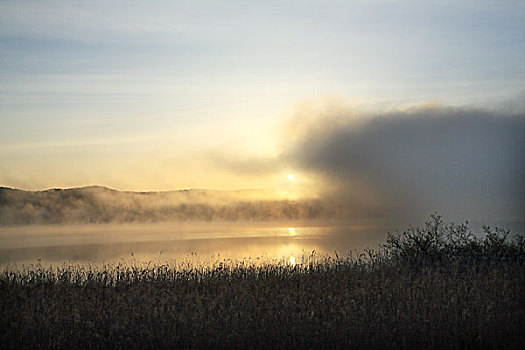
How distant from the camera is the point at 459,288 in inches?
510

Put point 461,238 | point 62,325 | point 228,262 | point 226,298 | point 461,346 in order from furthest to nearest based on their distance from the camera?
point 461,238, point 228,262, point 226,298, point 62,325, point 461,346

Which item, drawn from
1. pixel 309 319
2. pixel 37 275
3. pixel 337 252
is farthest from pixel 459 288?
pixel 37 275

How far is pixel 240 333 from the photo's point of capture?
35.0 ft

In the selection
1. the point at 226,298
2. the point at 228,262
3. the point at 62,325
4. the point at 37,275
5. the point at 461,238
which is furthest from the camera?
the point at 461,238

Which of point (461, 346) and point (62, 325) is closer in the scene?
point (461, 346)

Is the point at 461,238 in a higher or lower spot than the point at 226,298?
higher

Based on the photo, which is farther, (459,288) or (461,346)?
(459,288)

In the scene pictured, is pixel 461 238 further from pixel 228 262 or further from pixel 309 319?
pixel 309 319

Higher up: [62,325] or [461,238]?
[461,238]

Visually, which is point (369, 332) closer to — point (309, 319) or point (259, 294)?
point (309, 319)

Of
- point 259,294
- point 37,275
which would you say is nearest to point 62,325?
point 259,294

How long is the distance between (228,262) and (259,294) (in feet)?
20.9

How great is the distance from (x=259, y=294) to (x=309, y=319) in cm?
269

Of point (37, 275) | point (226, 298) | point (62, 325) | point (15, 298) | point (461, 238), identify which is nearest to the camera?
point (62, 325)
